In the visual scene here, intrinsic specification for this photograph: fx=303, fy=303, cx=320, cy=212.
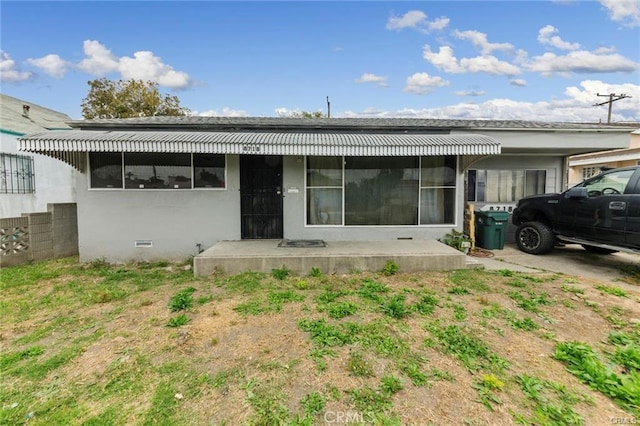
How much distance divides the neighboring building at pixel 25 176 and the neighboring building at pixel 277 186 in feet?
16.1

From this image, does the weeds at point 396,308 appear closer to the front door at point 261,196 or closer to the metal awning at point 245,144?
the metal awning at point 245,144

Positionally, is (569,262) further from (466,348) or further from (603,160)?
(603,160)

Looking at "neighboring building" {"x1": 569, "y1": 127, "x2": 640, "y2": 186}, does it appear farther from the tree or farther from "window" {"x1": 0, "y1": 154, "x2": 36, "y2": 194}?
the tree

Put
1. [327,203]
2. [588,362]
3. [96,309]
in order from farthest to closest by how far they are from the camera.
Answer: [327,203] → [96,309] → [588,362]

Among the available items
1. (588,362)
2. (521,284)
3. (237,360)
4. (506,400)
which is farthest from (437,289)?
→ (237,360)

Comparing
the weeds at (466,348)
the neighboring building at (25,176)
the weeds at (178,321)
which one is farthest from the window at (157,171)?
the weeds at (466,348)

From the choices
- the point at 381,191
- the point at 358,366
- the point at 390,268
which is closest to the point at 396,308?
the point at 358,366

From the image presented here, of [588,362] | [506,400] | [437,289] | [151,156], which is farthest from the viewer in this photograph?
[151,156]

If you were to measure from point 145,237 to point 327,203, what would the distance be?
4.45 meters

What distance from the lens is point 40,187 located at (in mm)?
10742

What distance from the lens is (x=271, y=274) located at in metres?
5.83

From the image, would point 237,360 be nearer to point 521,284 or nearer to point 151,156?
point 521,284

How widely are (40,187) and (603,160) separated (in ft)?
101

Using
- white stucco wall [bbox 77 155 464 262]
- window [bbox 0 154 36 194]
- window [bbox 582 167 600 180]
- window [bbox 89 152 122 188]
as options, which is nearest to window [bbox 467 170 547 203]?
white stucco wall [bbox 77 155 464 262]
